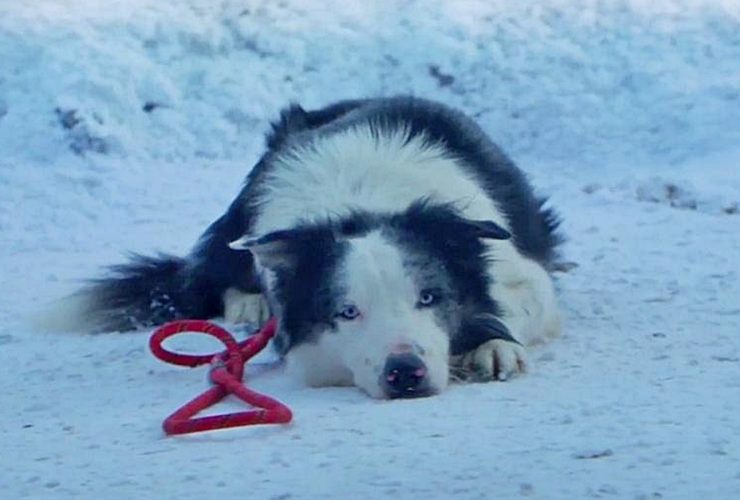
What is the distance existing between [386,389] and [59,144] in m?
5.97

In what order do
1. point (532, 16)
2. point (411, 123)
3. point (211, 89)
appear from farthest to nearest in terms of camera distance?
1. point (532, 16)
2. point (211, 89)
3. point (411, 123)

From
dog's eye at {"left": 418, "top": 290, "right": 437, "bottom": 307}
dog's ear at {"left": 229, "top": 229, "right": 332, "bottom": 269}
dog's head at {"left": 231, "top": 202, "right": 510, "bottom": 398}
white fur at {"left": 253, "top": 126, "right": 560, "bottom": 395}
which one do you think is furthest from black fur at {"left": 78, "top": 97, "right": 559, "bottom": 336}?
dog's ear at {"left": 229, "top": 229, "right": 332, "bottom": 269}

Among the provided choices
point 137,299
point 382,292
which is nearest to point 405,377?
point 382,292

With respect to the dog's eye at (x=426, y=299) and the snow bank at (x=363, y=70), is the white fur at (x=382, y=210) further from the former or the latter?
the snow bank at (x=363, y=70)

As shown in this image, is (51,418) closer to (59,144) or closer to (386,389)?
(386,389)

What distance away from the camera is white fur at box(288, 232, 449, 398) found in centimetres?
498

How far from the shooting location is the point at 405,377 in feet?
16.1

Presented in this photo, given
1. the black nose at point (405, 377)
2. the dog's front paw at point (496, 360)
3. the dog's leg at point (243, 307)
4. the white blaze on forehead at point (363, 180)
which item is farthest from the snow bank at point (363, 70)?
the black nose at point (405, 377)

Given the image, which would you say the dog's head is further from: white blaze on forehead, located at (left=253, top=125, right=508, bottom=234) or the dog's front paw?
white blaze on forehead, located at (left=253, top=125, right=508, bottom=234)

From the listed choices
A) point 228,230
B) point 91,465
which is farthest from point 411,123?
point 91,465

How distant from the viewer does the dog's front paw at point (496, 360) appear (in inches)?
206

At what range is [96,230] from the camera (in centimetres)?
913

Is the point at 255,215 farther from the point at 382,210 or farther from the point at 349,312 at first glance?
the point at 349,312

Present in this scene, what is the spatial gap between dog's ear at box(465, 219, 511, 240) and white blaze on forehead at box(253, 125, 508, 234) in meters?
0.25
